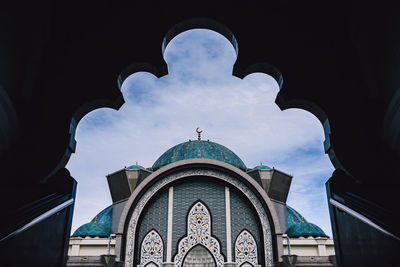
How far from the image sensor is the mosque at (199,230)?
37.2 feet

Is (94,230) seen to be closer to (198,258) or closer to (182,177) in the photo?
(182,177)

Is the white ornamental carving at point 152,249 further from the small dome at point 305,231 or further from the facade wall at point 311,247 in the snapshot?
the small dome at point 305,231

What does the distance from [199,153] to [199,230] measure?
3714 mm

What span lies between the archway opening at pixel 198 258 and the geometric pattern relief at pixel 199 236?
49cm

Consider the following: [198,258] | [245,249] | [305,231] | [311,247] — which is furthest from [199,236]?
[311,247]

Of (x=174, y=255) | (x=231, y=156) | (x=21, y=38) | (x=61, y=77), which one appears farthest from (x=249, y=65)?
(x=231, y=156)

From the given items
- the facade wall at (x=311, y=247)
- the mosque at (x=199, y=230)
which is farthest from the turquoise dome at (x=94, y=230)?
Answer: the facade wall at (x=311, y=247)

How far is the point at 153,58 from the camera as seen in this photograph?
243cm

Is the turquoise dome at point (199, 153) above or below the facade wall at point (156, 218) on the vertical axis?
above

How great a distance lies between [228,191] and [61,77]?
10.5 m

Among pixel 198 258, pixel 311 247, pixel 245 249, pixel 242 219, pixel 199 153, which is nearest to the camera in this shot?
pixel 245 249

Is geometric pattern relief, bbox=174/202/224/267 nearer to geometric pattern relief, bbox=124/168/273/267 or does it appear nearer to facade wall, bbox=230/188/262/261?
facade wall, bbox=230/188/262/261

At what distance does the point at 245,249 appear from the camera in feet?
38.0

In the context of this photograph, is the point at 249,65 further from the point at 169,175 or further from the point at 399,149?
the point at 169,175
